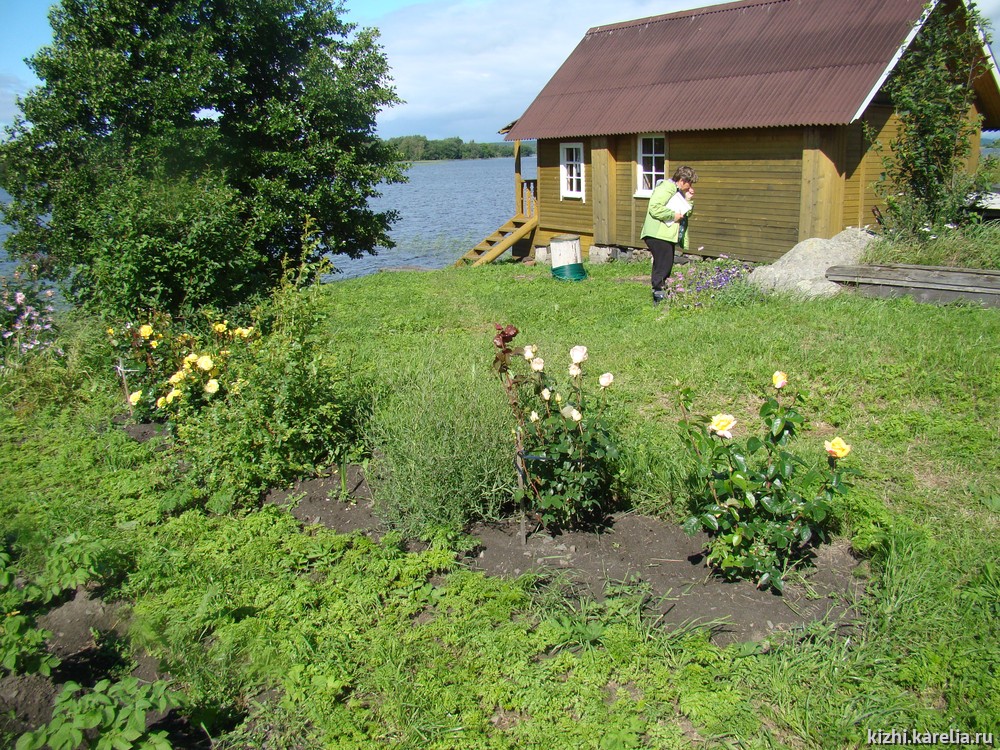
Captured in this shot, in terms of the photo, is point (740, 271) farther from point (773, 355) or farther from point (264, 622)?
point (264, 622)

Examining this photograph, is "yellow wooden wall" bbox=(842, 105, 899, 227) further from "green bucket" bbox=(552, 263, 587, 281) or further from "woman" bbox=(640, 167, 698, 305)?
"green bucket" bbox=(552, 263, 587, 281)

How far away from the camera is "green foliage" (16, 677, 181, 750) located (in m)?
2.26

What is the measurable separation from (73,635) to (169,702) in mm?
1480

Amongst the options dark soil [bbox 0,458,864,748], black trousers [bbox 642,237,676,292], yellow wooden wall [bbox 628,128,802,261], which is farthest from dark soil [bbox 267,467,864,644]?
yellow wooden wall [bbox 628,128,802,261]

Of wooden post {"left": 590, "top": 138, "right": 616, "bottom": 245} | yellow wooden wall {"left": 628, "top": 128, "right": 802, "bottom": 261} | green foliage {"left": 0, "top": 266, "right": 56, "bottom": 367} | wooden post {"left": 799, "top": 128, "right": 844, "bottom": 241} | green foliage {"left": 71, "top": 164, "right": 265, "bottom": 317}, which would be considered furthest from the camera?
wooden post {"left": 590, "top": 138, "right": 616, "bottom": 245}

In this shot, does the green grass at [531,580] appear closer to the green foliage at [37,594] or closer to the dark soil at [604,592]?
the dark soil at [604,592]

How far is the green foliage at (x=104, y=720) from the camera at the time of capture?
2256 mm

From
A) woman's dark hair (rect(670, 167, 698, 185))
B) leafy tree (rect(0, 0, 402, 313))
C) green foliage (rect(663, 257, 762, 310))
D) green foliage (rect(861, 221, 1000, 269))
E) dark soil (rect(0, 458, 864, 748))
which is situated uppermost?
leafy tree (rect(0, 0, 402, 313))

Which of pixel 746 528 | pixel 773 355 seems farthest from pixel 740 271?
pixel 746 528

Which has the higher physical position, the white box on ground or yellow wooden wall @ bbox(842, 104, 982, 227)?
yellow wooden wall @ bbox(842, 104, 982, 227)

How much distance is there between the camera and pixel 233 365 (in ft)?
18.0

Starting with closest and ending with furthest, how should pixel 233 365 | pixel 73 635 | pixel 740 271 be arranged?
pixel 73 635
pixel 233 365
pixel 740 271

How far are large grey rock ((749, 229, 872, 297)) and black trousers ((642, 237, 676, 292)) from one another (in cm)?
114

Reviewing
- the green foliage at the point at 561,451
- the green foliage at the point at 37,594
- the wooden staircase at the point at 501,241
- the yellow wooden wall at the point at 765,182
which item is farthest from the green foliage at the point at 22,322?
the yellow wooden wall at the point at 765,182
